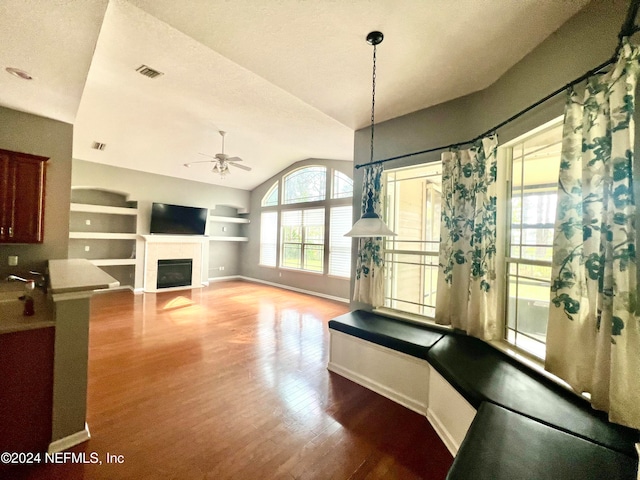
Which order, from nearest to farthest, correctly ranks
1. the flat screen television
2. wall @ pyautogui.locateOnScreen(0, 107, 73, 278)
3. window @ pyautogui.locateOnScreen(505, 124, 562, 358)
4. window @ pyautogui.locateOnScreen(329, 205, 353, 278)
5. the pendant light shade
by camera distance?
1. window @ pyautogui.locateOnScreen(505, 124, 562, 358)
2. the pendant light shade
3. wall @ pyautogui.locateOnScreen(0, 107, 73, 278)
4. window @ pyautogui.locateOnScreen(329, 205, 353, 278)
5. the flat screen television

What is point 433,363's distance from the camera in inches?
78.7

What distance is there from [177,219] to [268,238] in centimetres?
253

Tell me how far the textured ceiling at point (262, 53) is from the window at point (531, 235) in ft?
2.45

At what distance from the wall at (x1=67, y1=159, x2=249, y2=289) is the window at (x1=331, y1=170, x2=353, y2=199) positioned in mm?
3482

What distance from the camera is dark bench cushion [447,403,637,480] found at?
101 cm

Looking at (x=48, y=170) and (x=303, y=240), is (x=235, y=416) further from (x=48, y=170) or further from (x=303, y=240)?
(x=303, y=240)

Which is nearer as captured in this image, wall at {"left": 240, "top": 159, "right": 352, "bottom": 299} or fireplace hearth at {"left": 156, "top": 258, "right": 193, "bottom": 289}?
wall at {"left": 240, "top": 159, "right": 352, "bottom": 299}

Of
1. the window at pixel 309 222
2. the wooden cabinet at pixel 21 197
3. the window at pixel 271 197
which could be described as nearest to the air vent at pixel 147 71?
the wooden cabinet at pixel 21 197

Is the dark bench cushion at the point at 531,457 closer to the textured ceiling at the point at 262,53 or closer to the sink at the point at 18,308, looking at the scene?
the textured ceiling at the point at 262,53

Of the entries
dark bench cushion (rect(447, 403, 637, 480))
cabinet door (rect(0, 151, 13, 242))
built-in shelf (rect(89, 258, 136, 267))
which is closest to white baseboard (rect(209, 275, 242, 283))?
built-in shelf (rect(89, 258, 136, 267))

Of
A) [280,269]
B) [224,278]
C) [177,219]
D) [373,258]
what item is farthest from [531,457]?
[224,278]

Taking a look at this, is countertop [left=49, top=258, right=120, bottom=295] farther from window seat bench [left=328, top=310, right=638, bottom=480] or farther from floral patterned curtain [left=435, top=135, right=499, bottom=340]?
floral patterned curtain [left=435, top=135, right=499, bottom=340]

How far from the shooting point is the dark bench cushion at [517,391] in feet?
3.97

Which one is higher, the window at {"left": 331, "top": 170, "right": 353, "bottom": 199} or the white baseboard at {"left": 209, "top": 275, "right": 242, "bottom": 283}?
the window at {"left": 331, "top": 170, "right": 353, "bottom": 199}
